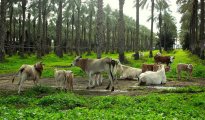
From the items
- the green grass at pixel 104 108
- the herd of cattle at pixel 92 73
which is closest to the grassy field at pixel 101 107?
the green grass at pixel 104 108

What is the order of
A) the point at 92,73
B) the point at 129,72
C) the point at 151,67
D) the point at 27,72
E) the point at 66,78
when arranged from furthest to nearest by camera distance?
the point at 129,72
the point at 151,67
the point at 92,73
the point at 66,78
the point at 27,72

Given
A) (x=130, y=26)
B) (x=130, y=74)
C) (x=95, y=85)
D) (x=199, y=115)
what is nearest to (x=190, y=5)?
(x=130, y=74)

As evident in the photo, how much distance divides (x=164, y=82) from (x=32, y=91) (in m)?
9.51

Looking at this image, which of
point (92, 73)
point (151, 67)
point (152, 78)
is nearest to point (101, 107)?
point (92, 73)

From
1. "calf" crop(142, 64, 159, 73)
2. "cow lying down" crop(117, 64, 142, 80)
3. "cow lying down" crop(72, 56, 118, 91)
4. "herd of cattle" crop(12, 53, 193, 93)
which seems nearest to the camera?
"herd of cattle" crop(12, 53, 193, 93)

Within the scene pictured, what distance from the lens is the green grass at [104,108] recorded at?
10.9 m

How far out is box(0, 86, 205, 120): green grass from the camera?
35.9 feet

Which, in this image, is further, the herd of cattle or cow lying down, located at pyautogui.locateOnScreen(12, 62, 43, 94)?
the herd of cattle

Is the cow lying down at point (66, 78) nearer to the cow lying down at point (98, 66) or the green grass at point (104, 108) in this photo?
the cow lying down at point (98, 66)

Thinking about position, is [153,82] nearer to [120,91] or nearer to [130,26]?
[120,91]

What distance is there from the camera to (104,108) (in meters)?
13.4

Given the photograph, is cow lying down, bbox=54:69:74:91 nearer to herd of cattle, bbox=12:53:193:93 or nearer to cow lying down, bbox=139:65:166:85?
herd of cattle, bbox=12:53:193:93

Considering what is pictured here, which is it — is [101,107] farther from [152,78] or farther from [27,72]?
[152,78]

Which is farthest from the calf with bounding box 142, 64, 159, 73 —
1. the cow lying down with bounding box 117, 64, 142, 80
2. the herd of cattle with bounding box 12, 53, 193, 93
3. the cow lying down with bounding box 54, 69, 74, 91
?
the cow lying down with bounding box 54, 69, 74, 91
